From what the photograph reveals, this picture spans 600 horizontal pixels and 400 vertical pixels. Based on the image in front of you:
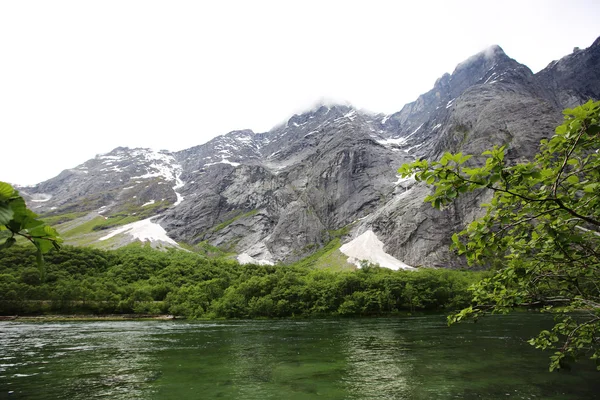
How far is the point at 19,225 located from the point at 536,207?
6.82m

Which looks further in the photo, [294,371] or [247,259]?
[247,259]

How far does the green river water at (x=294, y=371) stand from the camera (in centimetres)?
1834

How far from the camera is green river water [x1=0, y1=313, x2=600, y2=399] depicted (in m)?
18.3

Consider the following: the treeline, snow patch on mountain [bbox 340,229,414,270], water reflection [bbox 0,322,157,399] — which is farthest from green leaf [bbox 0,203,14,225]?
snow patch on mountain [bbox 340,229,414,270]

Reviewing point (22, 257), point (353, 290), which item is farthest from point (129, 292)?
point (353, 290)

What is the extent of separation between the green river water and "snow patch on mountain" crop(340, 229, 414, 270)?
119 m

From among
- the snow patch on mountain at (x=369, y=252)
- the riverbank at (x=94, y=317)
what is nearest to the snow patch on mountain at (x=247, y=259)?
the snow patch on mountain at (x=369, y=252)

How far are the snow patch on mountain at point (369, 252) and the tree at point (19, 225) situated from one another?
154m

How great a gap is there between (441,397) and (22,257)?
5852 inches

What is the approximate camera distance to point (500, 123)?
171625 mm

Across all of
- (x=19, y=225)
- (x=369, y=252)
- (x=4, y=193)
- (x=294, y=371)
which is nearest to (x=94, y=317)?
(x=294, y=371)

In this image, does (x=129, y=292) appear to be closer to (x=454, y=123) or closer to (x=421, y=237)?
(x=421, y=237)

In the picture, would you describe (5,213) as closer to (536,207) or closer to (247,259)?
(536,207)

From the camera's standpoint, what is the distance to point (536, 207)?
18.7ft
